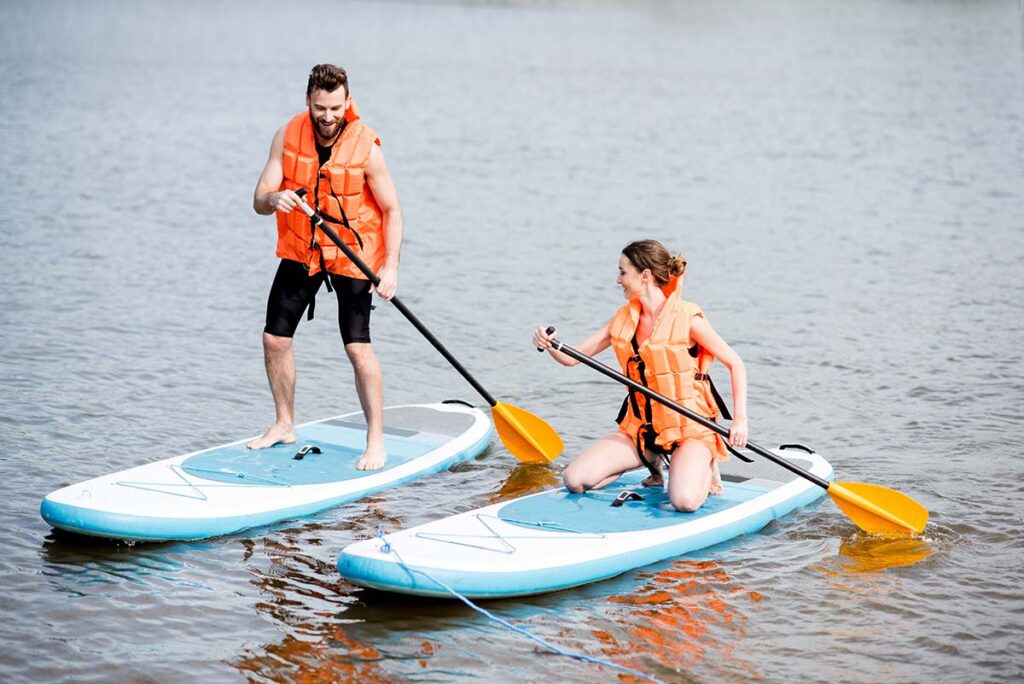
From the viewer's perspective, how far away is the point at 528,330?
11125mm

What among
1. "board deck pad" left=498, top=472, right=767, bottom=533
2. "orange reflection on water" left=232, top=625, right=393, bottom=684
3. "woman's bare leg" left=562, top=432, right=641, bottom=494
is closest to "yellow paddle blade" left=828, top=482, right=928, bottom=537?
"board deck pad" left=498, top=472, right=767, bottom=533

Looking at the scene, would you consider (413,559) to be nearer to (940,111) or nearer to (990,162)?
(990,162)

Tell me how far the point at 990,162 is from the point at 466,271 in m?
9.78

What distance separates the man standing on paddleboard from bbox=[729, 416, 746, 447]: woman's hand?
1736 millimetres

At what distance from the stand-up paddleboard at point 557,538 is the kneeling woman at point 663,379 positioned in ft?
0.43

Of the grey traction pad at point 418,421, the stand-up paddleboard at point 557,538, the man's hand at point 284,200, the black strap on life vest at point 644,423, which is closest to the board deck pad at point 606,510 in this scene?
the stand-up paddleboard at point 557,538

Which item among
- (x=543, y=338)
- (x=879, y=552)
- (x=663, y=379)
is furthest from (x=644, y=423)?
(x=879, y=552)

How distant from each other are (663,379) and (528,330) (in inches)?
182

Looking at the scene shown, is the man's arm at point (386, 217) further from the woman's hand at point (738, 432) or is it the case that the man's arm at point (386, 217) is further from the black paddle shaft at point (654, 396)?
the woman's hand at point (738, 432)

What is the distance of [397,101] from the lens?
24922 millimetres

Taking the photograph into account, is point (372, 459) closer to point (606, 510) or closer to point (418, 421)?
point (418, 421)

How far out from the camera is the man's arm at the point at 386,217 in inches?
264

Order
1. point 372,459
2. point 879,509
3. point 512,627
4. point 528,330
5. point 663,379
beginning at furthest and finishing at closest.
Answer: point 528,330 → point 372,459 → point 879,509 → point 663,379 → point 512,627

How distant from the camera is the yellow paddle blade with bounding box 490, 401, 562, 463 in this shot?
7.67m
